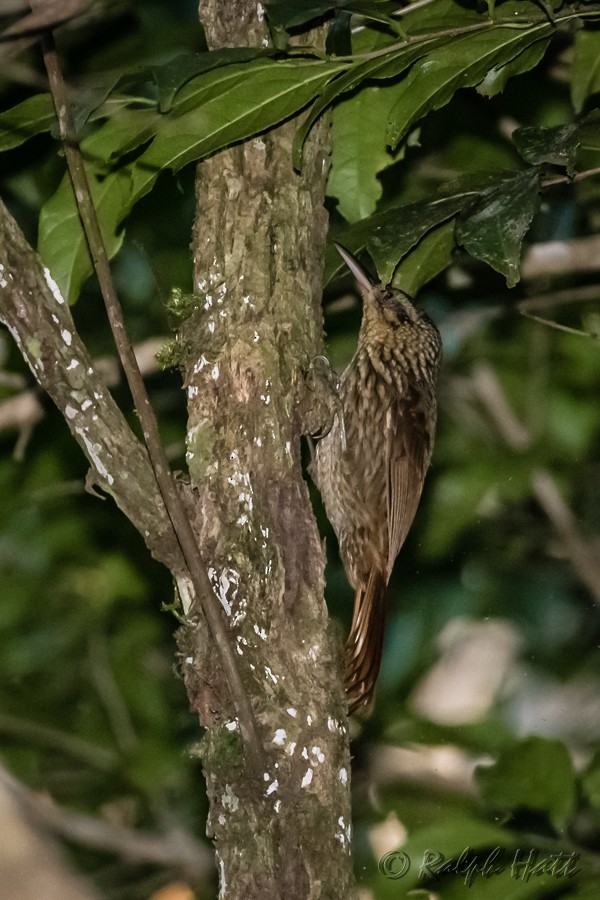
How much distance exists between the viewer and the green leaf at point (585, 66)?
2168mm

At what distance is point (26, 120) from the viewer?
142 centimetres

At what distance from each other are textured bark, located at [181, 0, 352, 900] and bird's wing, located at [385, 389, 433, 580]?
2.07ft

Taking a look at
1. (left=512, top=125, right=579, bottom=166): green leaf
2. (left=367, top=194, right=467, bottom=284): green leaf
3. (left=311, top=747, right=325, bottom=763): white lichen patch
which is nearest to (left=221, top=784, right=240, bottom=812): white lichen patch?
(left=311, top=747, right=325, bottom=763): white lichen patch

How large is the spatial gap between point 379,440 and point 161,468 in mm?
1071

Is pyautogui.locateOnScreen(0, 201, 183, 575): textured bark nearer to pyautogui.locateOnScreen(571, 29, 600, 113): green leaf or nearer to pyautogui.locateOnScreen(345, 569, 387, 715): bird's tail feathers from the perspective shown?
pyautogui.locateOnScreen(345, 569, 387, 715): bird's tail feathers

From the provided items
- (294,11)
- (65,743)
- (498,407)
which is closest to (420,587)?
(498,407)

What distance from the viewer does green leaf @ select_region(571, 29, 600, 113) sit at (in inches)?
85.4

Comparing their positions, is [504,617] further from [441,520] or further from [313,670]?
[313,670]

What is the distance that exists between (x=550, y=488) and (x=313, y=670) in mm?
1839

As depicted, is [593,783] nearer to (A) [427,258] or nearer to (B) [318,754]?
(B) [318,754]

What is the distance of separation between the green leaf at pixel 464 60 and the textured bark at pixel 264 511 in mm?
320

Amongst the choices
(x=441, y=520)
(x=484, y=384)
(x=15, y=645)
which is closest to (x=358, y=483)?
(x=441, y=520)

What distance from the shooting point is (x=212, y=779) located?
1499mm

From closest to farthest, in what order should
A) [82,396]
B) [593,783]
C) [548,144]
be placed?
1. [548,144]
2. [82,396]
3. [593,783]
